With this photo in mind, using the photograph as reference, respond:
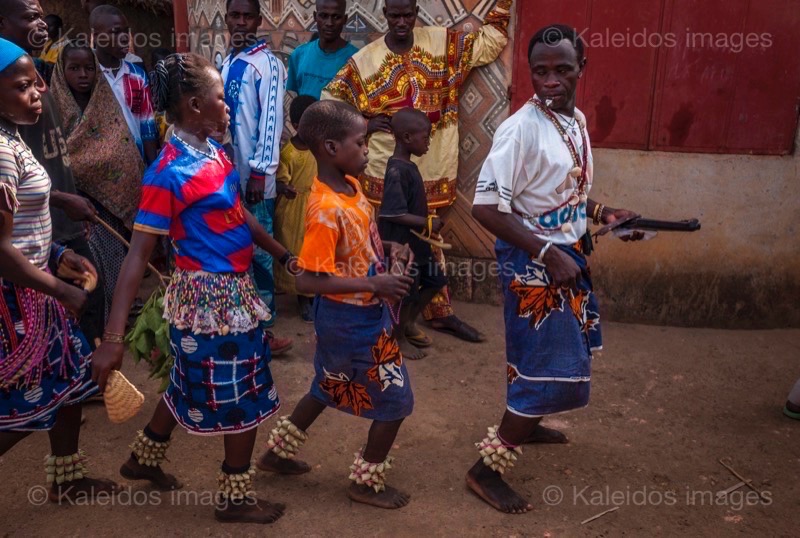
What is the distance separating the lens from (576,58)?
9.24ft

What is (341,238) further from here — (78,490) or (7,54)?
(78,490)

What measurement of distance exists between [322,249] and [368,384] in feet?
1.94

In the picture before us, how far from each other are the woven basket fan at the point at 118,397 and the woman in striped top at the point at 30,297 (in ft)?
0.87

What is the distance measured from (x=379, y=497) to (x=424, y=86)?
2.93 m

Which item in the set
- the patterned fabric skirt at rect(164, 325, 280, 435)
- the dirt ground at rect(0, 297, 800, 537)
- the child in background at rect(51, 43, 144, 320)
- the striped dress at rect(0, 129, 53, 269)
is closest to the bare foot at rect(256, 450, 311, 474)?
the dirt ground at rect(0, 297, 800, 537)

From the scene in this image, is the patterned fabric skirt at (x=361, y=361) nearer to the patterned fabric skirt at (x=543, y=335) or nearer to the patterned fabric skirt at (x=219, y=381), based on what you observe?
the patterned fabric skirt at (x=219, y=381)

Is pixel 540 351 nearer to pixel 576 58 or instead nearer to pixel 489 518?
pixel 489 518

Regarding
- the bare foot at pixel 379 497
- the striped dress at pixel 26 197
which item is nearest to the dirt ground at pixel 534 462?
the bare foot at pixel 379 497

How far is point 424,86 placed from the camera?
5016 mm

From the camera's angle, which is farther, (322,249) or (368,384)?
(368,384)

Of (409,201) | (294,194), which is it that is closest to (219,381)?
(409,201)

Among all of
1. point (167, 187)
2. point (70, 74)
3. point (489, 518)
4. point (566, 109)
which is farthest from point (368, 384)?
point (70, 74)

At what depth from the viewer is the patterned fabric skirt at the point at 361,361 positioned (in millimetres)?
2832

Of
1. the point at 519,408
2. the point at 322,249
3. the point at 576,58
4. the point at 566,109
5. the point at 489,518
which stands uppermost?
the point at 576,58
